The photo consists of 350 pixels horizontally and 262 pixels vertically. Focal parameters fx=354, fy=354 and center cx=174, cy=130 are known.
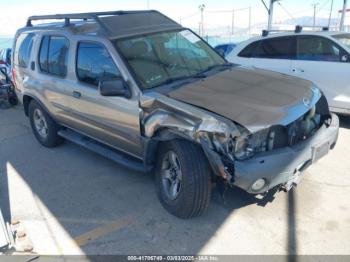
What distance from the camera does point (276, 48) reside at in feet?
23.0

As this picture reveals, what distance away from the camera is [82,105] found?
180 inches

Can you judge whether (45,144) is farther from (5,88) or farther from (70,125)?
(5,88)

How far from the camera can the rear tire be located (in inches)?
224

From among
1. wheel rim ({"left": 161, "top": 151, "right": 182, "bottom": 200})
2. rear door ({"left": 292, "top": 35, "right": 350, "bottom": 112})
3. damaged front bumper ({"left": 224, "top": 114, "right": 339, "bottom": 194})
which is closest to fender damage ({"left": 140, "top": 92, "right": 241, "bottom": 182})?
damaged front bumper ({"left": 224, "top": 114, "right": 339, "bottom": 194})

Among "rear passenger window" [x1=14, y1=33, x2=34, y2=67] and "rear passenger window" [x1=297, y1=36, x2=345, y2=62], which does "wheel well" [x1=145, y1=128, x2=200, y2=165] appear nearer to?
"rear passenger window" [x1=14, y1=33, x2=34, y2=67]

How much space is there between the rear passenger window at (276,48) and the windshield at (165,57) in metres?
2.56

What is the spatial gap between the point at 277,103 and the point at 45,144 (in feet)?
13.3

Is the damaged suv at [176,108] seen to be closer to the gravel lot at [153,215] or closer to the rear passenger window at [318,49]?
the gravel lot at [153,215]

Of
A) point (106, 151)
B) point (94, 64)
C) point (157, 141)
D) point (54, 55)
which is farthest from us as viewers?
point (54, 55)

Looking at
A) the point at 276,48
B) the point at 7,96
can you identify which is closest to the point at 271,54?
the point at 276,48

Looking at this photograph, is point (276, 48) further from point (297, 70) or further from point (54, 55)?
point (54, 55)

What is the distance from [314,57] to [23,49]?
202 inches

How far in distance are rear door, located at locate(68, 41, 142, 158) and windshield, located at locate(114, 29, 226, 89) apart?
0.23 m

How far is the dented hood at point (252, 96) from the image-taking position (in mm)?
3074
